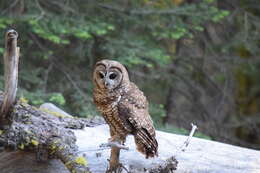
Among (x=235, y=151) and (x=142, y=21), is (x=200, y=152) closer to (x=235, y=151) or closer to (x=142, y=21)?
(x=235, y=151)

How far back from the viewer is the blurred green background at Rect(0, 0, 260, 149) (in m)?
5.38

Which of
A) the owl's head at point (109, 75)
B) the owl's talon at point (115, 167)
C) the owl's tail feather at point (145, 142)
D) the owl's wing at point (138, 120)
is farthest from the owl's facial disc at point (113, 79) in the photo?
the owl's talon at point (115, 167)

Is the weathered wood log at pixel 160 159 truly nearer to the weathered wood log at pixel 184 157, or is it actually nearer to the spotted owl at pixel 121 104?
the weathered wood log at pixel 184 157

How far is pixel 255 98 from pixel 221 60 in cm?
377

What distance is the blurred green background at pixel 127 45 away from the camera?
5.38 metres

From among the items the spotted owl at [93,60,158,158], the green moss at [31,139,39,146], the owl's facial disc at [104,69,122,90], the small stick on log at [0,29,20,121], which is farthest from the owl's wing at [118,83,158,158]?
the small stick on log at [0,29,20,121]

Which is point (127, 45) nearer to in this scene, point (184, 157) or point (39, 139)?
point (184, 157)

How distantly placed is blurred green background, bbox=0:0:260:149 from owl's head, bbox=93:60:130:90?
5.84 feet

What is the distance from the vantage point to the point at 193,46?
25.1 feet

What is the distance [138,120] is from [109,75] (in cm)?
44

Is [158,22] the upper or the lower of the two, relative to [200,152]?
upper

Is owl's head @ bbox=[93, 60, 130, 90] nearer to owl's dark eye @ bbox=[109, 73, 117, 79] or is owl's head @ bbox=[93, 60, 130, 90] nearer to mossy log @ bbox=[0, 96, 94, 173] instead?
owl's dark eye @ bbox=[109, 73, 117, 79]

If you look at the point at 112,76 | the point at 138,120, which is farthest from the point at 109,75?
the point at 138,120

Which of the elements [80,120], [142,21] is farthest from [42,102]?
[142,21]
